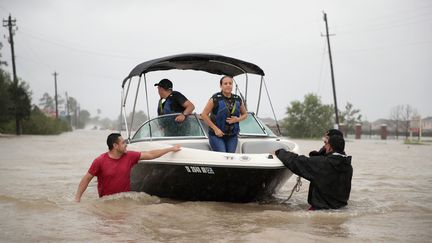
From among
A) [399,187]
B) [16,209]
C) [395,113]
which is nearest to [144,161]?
[16,209]

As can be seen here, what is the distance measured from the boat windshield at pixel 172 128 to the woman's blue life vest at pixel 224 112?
25.9 inches

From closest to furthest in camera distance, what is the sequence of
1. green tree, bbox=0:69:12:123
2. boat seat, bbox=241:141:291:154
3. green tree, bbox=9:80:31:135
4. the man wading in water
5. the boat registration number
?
the boat registration number < the man wading in water < boat seat, bbox=241:141:291:154 < green tree, bbox=0:69:12:123 < green tree, bbox=9:80:31:135

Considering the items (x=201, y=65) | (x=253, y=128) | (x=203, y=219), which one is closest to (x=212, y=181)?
(x=203, y=219)

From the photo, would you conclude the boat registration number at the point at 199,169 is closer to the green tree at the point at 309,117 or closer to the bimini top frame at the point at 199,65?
the bimini top frame at the point at 199,65

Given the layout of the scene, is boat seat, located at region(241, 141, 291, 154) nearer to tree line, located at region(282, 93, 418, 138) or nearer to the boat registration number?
the boat registration number

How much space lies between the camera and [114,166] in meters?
7.10

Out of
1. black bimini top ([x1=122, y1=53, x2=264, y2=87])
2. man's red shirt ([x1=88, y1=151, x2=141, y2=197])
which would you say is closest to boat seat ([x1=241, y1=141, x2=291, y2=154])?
black bimini top ([x1=122, y1=53, x2=264, y2=87])

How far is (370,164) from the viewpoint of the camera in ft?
52.8

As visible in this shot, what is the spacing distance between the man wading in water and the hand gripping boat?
0.92 ft

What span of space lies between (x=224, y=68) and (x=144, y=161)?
3.39 m

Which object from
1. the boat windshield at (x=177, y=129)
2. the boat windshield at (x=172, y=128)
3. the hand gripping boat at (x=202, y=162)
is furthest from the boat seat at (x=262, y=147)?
the boat windshield at (x=172, y=128)

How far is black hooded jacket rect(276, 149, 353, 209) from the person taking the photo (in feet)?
22.0

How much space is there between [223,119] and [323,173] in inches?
69.3

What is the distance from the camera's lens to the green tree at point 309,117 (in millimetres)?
49781
